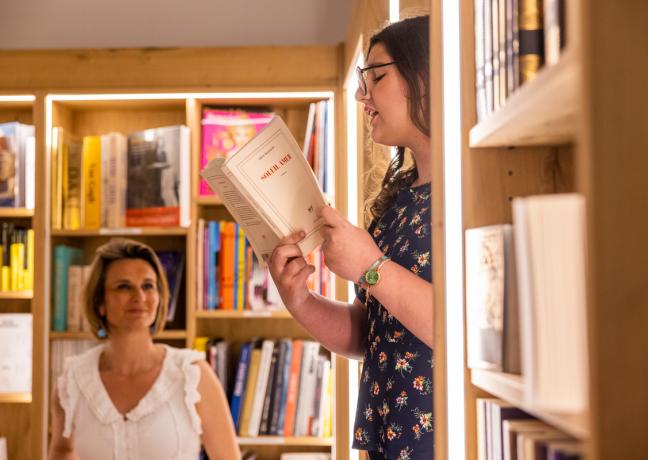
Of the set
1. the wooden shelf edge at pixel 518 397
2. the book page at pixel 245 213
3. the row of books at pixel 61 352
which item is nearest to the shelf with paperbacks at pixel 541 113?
the wooden shelf edge at pixel 518 397

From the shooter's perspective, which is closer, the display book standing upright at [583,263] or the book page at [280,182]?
the display book standing upright at [583,263]

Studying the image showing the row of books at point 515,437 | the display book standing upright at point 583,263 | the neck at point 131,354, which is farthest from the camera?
the neck at point 131,354

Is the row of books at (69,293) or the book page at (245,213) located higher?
the book page at (245,213)

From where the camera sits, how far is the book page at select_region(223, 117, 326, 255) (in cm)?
142

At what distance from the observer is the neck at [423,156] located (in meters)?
1.44

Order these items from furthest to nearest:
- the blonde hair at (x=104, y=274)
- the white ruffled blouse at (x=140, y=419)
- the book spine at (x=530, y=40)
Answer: the blonde hair at (x=104, y=274) → the white ruffled blouse at (x=140, y=419) → the book spine at (x=530, y=40)

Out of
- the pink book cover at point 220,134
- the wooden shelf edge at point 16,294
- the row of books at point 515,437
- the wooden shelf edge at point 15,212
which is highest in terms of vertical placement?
the pink book cover at point 220,134

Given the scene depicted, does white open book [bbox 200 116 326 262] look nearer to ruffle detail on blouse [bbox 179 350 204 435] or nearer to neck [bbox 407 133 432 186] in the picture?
neck [bbox 407 133 432 186]

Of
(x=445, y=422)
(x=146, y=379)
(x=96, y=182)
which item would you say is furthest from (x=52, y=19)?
(x=445, y=422)

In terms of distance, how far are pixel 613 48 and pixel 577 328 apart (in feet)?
0.73

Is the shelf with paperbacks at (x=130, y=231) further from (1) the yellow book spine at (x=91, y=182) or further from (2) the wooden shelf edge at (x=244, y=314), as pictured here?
(2) the wooden shelf edge at (x=244, y=314)

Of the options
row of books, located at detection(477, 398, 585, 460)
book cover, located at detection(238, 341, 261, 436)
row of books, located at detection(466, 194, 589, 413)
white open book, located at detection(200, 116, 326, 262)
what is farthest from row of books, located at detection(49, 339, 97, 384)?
row of books, located at detection(466, 194, 589, 413)

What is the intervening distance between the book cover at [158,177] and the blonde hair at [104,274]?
0.21 meters

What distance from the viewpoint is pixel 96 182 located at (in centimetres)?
292
